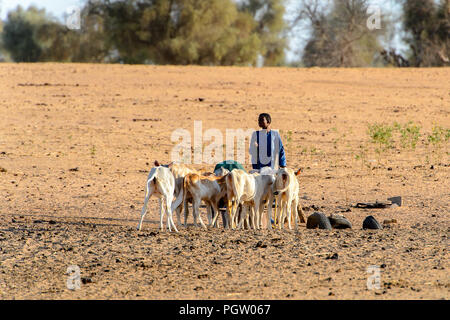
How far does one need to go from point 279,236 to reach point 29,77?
46.4 ft

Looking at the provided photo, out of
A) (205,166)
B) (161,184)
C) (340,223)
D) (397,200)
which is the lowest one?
(340,223)

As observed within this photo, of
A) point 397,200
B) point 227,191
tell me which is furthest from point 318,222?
point 397,200

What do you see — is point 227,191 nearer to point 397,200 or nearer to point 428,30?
point 397,200

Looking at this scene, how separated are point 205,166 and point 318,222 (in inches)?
183

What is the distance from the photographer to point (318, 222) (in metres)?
8.86

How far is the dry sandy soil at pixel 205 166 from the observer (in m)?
6.52

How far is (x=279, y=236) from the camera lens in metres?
8.03

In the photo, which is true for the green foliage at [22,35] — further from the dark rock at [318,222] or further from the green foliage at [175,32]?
the dark rock at [318,222]

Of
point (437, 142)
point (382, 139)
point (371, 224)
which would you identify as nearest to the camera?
point (371, 224)

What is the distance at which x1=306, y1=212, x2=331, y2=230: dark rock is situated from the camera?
8.80 metres
